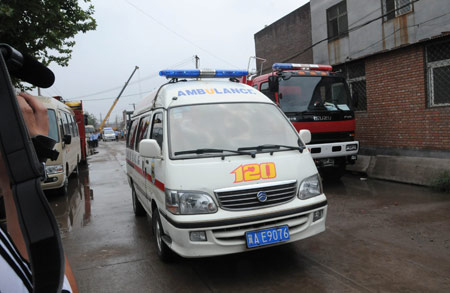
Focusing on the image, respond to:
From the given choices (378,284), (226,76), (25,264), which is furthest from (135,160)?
(25,264)

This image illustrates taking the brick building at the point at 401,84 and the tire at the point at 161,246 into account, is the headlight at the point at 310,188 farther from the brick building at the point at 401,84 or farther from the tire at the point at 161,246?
the brick building at the point at 401,84

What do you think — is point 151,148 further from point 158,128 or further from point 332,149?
point 332,149

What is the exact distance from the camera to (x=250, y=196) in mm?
3520

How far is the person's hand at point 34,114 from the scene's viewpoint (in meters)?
0.97

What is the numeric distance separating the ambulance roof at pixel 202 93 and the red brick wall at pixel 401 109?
538cm

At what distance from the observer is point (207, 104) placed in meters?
4.38

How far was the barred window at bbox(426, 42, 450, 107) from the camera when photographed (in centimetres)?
780

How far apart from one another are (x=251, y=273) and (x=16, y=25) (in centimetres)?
829

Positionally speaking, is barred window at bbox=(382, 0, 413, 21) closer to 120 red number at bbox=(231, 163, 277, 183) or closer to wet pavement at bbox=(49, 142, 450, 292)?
wet pavement at bbox=(49, 142, 450, 292)

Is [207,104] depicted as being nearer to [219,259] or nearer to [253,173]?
[253,173]

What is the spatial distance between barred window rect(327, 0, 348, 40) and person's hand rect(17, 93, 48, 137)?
11.7 m

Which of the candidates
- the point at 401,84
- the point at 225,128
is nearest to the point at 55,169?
the point at 225,128

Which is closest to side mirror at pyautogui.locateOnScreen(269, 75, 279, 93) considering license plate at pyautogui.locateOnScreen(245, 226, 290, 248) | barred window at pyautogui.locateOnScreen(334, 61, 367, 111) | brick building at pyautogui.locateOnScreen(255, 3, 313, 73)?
barred window at pyautogui.locateOnScreen(334, 61, 367, 111)

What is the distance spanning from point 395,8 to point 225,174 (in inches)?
343
